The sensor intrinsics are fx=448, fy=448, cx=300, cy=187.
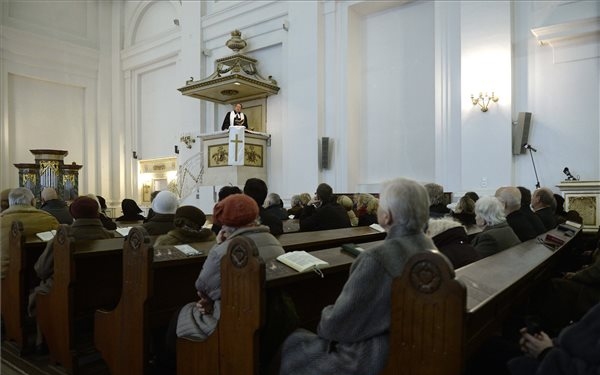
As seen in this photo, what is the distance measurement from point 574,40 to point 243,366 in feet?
25.3

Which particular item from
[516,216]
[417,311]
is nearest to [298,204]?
[516,216]

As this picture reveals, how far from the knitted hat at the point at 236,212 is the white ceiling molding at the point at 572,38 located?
6.76 meters

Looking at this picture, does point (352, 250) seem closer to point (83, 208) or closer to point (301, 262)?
point (301, 262)

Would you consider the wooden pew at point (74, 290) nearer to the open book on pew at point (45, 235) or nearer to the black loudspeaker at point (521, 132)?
the open book on pew at point (45, 235)

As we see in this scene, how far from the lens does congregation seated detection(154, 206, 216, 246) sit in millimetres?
3324

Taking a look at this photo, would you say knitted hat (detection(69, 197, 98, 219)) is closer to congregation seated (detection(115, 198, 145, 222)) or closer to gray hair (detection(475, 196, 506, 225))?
congregation seated (detection(115, 198, 145, 222))

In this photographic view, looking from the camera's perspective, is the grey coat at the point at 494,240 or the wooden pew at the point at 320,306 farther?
the grey coat at the point at 494,240

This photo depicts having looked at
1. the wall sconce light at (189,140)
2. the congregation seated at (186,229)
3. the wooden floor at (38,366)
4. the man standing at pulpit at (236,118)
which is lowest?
the wooden floor at (38,366)

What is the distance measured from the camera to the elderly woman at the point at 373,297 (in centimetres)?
178

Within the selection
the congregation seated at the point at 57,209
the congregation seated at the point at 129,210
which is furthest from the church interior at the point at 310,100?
the congregation seated at the point at 129,210

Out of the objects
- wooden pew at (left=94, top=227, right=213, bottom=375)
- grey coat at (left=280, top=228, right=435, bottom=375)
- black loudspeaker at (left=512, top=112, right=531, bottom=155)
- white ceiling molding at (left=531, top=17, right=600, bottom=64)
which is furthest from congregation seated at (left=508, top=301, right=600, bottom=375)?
white ceiling molding at (left=531, top=17, right=600, bottom=64)

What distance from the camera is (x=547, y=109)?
7484 mm

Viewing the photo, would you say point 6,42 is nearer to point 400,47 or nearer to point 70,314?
point 400,47

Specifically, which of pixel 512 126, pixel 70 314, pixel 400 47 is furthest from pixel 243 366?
pixel 400 47
